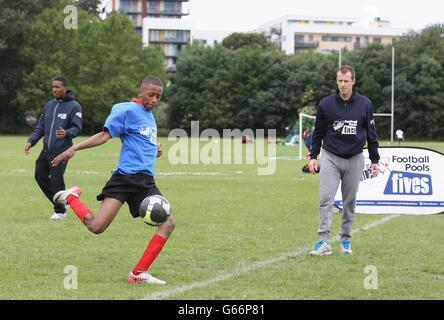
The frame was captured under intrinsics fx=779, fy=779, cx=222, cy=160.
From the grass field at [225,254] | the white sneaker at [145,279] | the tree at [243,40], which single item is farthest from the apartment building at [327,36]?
the white sneaker at [145,279]

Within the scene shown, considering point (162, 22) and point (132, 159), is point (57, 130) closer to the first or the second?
point (132, 159)

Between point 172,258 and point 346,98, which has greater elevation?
point 346,98

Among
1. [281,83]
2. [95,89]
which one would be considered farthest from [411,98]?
[95,89]

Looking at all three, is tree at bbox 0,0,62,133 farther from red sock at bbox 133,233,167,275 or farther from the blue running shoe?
red sock at bbox 133,233,167,275

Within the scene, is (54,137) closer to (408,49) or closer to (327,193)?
(327,193)

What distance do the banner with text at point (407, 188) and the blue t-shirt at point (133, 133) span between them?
254 inches

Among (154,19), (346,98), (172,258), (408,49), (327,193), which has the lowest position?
(172,258)

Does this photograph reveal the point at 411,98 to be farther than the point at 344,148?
Yes

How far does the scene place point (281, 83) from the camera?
78438 millimetres

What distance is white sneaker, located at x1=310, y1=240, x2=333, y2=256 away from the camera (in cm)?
887

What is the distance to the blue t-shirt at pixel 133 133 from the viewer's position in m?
7.32
